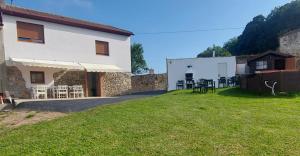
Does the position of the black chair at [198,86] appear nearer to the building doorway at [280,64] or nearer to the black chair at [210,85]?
the black chair at [210,85]

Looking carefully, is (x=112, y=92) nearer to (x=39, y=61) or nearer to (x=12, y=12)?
(x=39, y=61)

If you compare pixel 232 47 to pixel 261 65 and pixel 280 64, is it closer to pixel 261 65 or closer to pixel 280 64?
pixel 280 64

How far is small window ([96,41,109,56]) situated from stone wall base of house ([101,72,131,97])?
2.64m

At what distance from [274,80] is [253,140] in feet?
41.2

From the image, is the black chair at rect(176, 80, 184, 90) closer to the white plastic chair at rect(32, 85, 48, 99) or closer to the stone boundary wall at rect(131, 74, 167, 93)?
the stone boundary wall at rect(131, 74, 167, 93)

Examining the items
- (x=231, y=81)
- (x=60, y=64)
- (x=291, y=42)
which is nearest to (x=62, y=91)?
(x=60, y=64)

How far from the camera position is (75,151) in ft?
20.1

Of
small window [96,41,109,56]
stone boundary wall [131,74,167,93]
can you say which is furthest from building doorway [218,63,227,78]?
small window [96,41,109,56]

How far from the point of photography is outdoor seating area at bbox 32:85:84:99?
19780 millimetres

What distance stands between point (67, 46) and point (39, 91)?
575 centimetres

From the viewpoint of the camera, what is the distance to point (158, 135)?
24.1 ft

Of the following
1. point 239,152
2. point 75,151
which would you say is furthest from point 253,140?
point 75,151

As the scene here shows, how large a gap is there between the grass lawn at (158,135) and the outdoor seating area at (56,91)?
1221cm

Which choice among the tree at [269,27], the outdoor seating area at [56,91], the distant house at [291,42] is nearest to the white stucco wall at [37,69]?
the outdoor seating area at [56,91]
